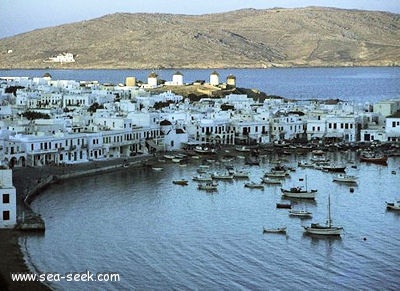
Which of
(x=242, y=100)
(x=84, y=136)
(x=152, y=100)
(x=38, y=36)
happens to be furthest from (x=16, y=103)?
(x=38, y=36)

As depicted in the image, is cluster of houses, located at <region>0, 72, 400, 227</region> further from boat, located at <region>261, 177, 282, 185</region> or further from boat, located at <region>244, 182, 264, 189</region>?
boat, located at <region>261, 177, 282, 185</region>

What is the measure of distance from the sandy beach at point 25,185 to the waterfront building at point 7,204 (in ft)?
0.84

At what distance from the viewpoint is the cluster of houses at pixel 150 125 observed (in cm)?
2469

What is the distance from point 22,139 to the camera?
77.7 feet

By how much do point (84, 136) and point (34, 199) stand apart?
6.40 metres

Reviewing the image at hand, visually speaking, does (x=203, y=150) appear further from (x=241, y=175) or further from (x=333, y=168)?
(x=241, y=175)

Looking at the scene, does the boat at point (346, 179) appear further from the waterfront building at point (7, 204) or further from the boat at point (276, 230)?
the waterfront building at point (7, 204)

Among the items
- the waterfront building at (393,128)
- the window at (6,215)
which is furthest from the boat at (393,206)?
the waterfront building at (393,128)

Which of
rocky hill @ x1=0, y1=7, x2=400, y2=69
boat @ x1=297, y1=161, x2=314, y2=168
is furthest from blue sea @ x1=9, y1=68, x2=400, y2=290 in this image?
rocky hill @ x1=0, y1=7, x2=400, y2=69

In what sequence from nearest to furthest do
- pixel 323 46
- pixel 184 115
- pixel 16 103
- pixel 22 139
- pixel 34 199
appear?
pixel 34 199 → pixel 22 139 → pixel 184 115 → pixel 16 103 → pixel 323 46

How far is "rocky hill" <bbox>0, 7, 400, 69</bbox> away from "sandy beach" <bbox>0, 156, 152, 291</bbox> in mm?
105162

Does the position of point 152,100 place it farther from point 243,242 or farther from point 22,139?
point 243,242

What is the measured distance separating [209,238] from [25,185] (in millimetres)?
5497

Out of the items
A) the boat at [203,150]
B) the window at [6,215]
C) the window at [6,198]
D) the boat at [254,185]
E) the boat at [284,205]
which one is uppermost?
the window at [6,198]
